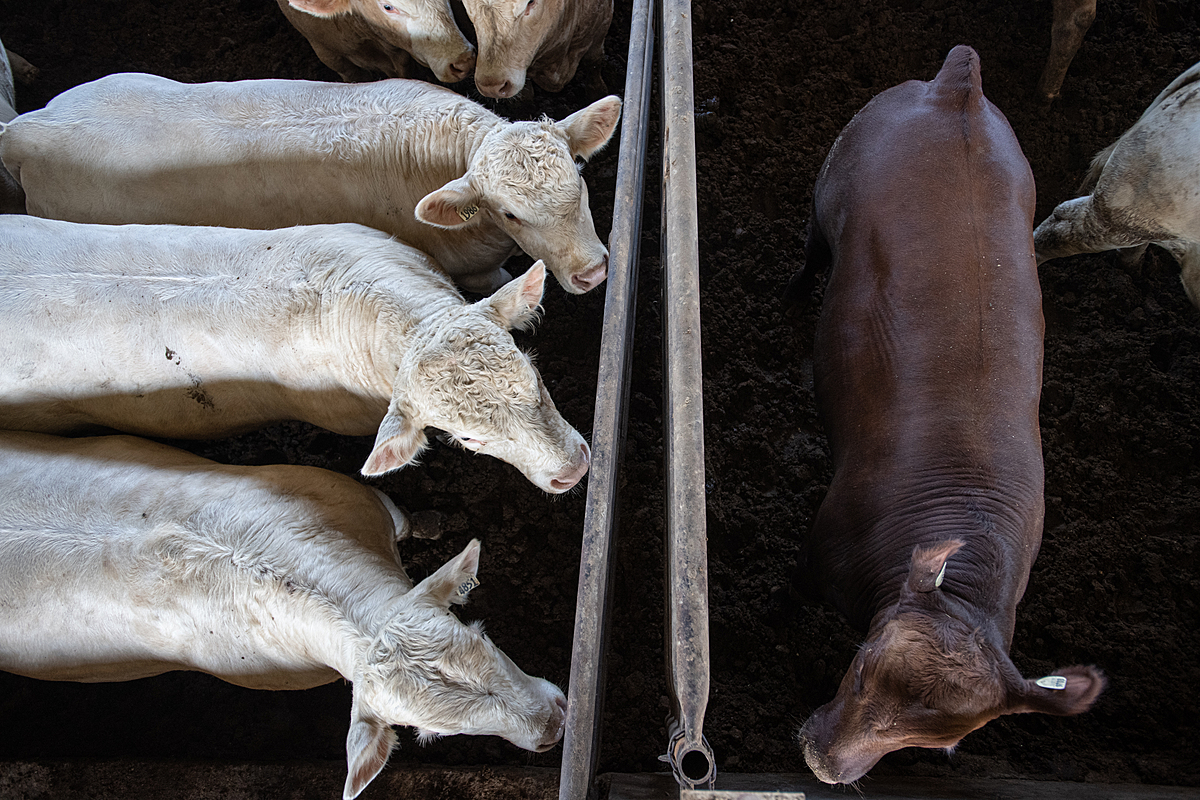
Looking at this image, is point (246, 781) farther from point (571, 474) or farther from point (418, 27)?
point (418, 27)

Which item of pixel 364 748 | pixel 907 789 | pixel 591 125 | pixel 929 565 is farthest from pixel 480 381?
pixel 907 789

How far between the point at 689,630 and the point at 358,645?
1.22 m

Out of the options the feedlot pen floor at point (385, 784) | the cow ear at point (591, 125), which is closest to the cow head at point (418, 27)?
the cow ear at point (591, 125)

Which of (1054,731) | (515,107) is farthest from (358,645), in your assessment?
(515,107)

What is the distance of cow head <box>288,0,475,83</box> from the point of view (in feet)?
10.3

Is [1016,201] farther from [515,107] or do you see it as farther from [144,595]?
[144,595]

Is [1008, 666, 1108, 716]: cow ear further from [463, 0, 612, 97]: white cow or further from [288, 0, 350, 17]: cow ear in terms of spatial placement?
[288, 0, 350, 17]: cow ear

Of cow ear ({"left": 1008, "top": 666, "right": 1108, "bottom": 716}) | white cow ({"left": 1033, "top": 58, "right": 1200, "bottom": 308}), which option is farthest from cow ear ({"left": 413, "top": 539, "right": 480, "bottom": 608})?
white cow ({"left": 1033, "top": 58, "right": 1200, "bottom": 308})

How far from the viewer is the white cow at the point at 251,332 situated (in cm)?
228

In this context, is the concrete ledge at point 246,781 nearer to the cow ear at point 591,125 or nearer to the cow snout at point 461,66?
the cow ear at point 591,125

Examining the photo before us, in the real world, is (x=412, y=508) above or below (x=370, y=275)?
below

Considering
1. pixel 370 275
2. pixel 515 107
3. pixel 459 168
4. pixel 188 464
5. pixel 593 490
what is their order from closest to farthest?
pixel 593 490 → pixel 370 275 → pixel 188 464 → pixel 459 168 → pixel 515 107

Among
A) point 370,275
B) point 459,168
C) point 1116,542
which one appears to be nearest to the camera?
point 370,275

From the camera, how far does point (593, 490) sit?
1953 mm
